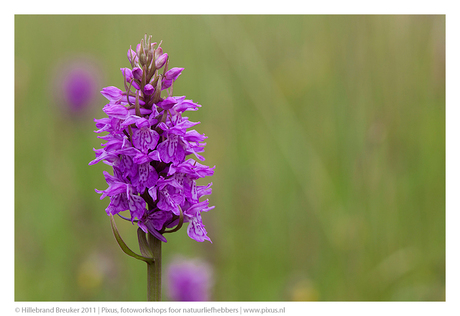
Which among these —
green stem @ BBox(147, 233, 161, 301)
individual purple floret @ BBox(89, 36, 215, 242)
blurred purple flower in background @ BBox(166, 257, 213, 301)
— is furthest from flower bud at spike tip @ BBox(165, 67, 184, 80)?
blurred purple flower in background @ BBox(166, 257, 213, 301)

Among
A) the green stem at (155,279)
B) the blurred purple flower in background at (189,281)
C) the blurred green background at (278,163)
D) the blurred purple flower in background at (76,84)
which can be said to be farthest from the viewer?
the blurred purple flower in background at (76,84)

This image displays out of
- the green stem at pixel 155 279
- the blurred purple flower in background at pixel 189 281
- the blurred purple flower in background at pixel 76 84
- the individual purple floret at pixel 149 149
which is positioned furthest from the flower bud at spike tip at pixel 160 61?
the blurred purple flower in background at pixel 76 84

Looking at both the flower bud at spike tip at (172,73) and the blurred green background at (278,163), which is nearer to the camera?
the flower bud at spike tip at (172,73)

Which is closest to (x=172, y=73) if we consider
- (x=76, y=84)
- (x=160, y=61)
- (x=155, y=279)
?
(x=160, y=61)

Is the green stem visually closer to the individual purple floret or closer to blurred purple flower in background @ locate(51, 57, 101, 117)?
the individual purple floret

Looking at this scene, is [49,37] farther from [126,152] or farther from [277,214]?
[126,152]

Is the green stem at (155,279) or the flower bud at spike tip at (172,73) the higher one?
the flower bud at spike tip at (172,73)

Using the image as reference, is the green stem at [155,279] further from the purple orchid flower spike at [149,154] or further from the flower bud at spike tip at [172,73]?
the flower bud at spike tip at [172,73]

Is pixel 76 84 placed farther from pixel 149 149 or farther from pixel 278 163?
pixel 149 149
